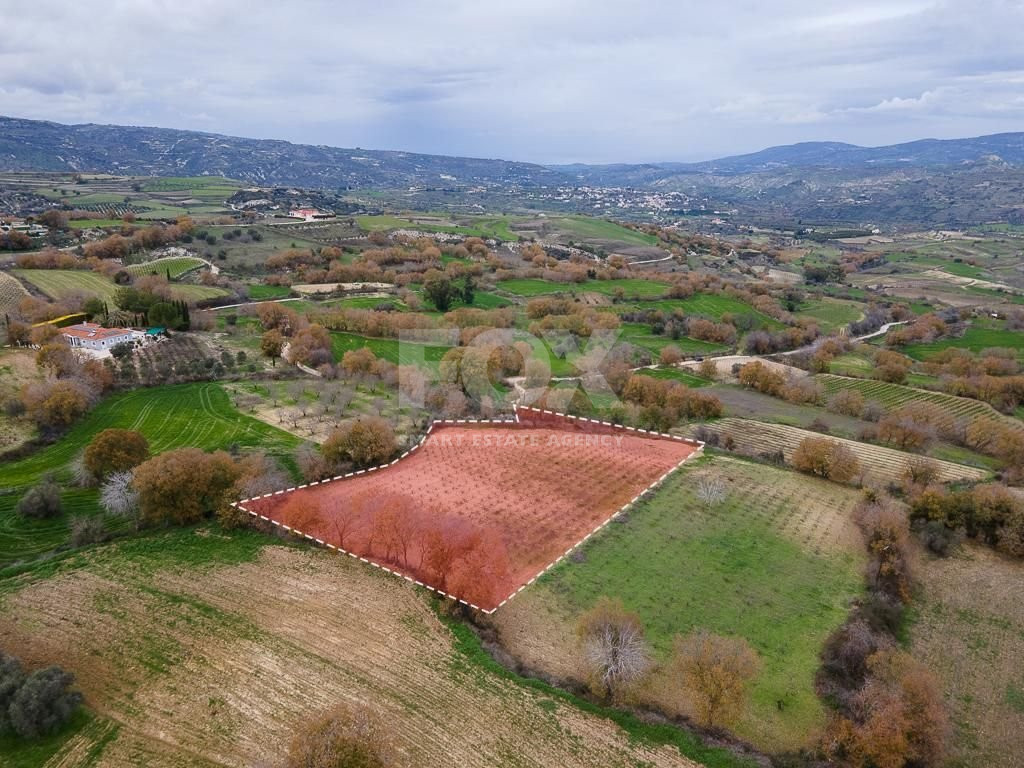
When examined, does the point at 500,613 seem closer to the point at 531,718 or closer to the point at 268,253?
the point at 531,718

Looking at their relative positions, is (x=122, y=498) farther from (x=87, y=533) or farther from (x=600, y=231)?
(x=600, y=231)

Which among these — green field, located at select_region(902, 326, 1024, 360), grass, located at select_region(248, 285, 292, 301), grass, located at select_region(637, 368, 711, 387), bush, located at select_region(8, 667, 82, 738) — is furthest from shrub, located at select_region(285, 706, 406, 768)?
green field, located at select_region(902, 326, 1024, 360)

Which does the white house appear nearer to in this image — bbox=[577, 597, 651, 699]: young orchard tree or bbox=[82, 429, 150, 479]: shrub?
bbox=[82, 429, 150, 479]: shrub

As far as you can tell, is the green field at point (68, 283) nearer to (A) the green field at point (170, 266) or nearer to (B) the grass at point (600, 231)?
(A) the green field at point (170, 266)

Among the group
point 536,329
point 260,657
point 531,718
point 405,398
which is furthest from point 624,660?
point 536,329

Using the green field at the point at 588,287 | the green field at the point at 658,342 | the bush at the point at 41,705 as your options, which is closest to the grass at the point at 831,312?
the green field at the point at 588,287

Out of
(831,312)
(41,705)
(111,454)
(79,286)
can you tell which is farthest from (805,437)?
(79,286)
